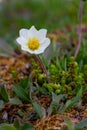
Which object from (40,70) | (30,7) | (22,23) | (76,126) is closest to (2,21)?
(30,7)

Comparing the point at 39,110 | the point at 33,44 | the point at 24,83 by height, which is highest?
the point at 33,44

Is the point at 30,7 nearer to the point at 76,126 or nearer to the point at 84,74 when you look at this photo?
the point at 84,74

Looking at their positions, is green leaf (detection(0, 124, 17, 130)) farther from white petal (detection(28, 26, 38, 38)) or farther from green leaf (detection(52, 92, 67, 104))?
white petal (detection(28, 26, 38, 38))

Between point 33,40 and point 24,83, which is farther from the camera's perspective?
point 24,83

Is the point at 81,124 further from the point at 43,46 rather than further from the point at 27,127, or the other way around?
the point at 43,46

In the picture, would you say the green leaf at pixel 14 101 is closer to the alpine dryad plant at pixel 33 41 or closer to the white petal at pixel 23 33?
the alpine dryad plant at pixel 33 41

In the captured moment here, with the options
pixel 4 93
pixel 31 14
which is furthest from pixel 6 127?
pixel 31 14

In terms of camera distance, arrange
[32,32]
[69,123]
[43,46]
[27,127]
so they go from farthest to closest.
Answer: [32,32] → [43,46] → [27,127] → [69,123]
